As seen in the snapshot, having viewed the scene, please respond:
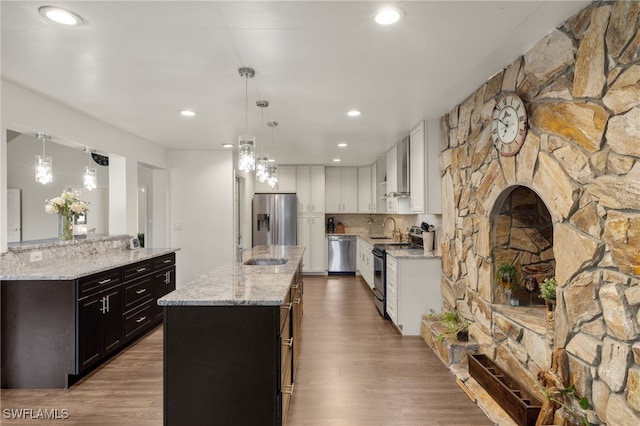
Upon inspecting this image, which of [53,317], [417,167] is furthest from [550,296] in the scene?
[53,317]

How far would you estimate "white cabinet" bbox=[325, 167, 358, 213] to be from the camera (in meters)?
7.96

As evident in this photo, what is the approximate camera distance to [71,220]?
12.2ft

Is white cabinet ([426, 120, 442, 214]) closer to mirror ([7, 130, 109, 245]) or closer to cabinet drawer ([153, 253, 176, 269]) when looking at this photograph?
cabinet drawer ([153, 253, 176, 269])

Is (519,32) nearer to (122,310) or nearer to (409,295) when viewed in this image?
(409,295)

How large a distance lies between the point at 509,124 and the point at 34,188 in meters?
6.19

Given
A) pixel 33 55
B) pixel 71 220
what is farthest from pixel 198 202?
pixel 33 55

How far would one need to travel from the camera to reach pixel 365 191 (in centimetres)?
791

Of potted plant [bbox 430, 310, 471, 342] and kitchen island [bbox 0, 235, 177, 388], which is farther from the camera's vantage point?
potted plant [bbox 430, 310, 471, 342]

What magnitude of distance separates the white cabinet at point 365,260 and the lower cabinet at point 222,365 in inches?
151

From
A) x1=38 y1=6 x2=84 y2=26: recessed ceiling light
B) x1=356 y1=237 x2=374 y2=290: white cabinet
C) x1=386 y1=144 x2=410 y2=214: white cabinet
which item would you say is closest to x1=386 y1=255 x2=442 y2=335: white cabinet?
x1=386 y1=144 x2=410 y2=214: white cabinet

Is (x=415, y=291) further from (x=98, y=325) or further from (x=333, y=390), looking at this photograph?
(x=98, y=325)

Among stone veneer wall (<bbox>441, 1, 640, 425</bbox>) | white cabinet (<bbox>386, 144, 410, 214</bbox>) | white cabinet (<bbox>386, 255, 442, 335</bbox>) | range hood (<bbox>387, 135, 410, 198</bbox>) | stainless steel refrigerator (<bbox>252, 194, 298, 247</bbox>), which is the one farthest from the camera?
stainless steel refrigerator (<bbox>252, 194, 298, 247</bbox>)

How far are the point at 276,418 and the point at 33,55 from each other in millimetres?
2842

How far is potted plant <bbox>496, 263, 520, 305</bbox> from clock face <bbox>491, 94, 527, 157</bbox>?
2.99ft
